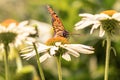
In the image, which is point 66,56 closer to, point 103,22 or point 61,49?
point 61,49

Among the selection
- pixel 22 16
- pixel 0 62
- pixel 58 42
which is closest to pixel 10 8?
pixel 22 16

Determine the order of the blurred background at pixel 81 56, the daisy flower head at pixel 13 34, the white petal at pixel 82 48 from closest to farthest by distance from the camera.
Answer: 1. the white petal at pixel 82 48
2. the daisy flower head at pixel 13 34
3. the blurred background at pixel 81 56

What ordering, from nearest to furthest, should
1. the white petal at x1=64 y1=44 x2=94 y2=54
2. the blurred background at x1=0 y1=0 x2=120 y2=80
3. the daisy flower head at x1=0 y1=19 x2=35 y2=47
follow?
the white petal at x1=64 y1=44 x2=94 y2=54, the daisy flower head at x1=0 y1=19 x2=35 y2=47, the blurred background at x1=0 y1=0 x2=120 y2=80

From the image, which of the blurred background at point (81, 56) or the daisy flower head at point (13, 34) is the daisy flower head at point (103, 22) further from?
the blurred background at point (81, 56)

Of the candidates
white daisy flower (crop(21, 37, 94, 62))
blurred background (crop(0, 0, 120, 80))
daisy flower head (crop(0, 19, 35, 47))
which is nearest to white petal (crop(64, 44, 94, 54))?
white daisy flower (crop(21, 37, 94, 62))

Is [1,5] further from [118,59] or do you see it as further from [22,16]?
[118,59]

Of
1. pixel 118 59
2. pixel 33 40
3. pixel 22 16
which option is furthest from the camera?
pixel 22 16

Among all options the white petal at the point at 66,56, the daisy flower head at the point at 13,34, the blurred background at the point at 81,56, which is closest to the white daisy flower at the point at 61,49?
the white petal at the point at 66,56

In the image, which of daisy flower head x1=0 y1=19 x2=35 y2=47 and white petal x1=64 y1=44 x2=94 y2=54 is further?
daisy flower head x1=0 y1=19 x2=35 y2=47

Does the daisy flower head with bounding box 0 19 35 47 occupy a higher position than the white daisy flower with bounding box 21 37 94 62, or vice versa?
the daisy flower head with bounding box 0 19 35 47

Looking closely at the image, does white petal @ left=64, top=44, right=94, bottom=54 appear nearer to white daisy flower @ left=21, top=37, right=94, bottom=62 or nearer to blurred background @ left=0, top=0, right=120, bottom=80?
white daisy flower @ left=21, top=37, right=94, bottom=62

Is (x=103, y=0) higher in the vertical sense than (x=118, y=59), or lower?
higher
